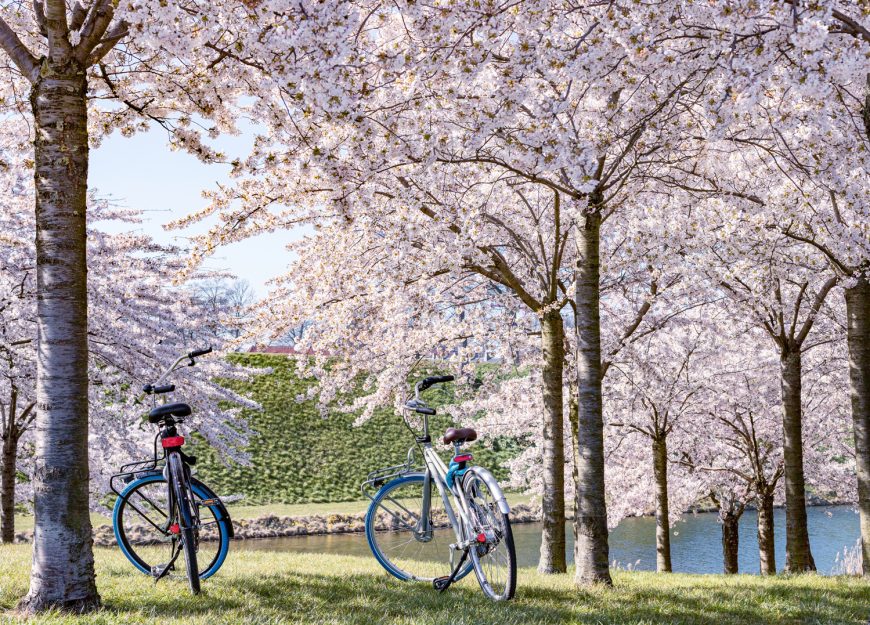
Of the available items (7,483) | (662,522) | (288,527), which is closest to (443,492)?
(7,483)

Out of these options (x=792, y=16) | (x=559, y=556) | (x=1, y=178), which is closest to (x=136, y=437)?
(x=1, y=178)

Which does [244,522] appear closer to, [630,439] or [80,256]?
[630,439]

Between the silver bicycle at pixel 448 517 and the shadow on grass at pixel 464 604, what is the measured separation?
0.59 ft

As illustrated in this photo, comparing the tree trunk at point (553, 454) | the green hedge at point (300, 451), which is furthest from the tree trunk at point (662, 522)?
the green hedge at point (300, 451)

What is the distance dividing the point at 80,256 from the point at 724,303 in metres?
10.1

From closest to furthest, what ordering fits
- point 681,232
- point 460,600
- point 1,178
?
point 460,600
point 681,232
point 1,178

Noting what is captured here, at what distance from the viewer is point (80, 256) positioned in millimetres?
4855

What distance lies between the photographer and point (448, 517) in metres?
5.54

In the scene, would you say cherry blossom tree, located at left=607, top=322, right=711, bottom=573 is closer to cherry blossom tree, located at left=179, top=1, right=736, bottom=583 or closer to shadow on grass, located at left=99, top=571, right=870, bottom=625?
cherry blossom tree, located at left=179, top=1, right=736, bottom=583

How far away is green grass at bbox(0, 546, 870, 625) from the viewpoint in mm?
4410

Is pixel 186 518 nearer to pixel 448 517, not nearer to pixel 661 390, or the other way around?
pixel 448 517

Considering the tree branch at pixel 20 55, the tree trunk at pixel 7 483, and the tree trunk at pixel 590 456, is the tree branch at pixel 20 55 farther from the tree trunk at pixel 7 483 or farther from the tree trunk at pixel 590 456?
the tree trunk at pixel 7 483

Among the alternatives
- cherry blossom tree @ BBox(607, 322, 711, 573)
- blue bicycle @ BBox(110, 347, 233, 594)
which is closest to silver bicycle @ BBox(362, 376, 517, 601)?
blue bicycle @ BBox(110, 347, 233, 594)

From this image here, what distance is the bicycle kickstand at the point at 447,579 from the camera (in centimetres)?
535
